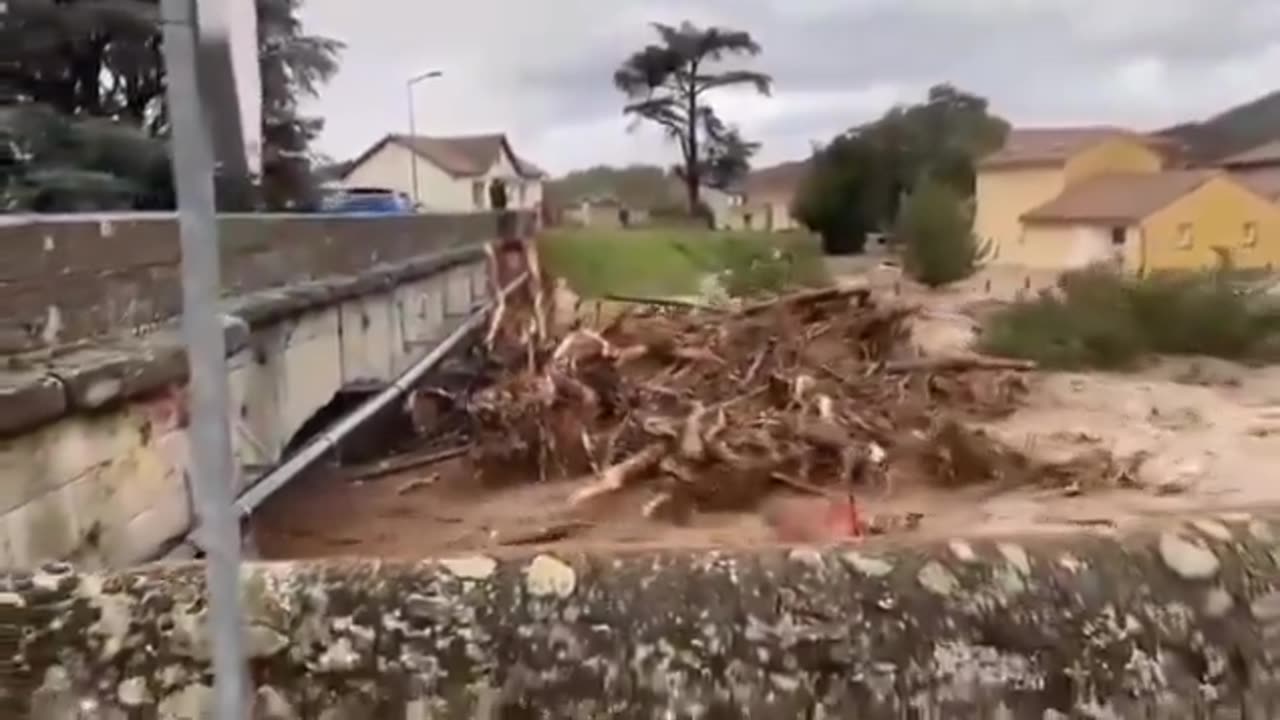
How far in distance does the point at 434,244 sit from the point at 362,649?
16163 mm

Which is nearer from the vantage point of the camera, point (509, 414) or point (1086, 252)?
point (509, 414)

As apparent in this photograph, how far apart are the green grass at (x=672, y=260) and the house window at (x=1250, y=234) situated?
7768 millimetres

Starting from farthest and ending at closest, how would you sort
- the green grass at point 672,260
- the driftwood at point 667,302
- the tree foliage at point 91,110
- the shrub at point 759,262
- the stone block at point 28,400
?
the shrub at point 759,262 < the green grass at point 672,260 < the driftwood at point 667,302 < the tree foliage at point 91,110 < the stone block at point 28,400

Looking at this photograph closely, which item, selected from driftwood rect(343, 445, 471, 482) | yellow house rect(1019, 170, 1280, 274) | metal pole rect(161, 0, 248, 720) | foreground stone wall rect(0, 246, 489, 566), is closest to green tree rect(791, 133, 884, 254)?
yellow house rect(1019, 170, 1280, 274)

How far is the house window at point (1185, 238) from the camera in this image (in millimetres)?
26391

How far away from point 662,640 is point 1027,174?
32333 mm

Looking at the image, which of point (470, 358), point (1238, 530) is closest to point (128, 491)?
point (1238, 530)

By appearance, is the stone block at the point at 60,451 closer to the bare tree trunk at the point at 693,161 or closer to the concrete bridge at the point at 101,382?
the concrete bridge at the point at 101,382

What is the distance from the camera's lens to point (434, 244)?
17.8m

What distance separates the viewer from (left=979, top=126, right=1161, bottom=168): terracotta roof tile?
3278 cm

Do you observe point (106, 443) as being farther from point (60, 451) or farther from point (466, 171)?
point (466, 171)

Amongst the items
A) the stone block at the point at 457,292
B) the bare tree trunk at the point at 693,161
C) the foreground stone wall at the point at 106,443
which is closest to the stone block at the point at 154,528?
the foreground stone wall at the point at 106,443

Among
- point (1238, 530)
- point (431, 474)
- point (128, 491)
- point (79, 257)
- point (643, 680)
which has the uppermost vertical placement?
point (79, 257)

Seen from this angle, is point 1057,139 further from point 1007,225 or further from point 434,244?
point 434,244
